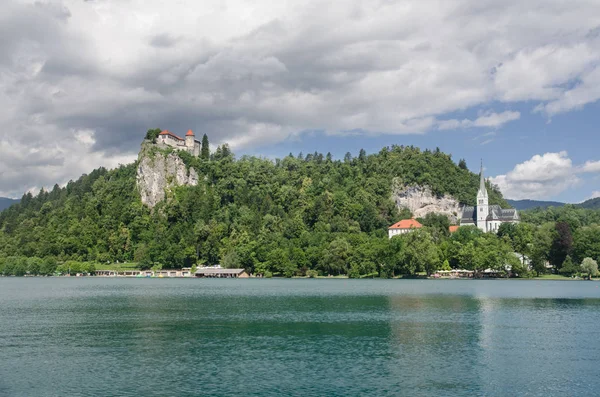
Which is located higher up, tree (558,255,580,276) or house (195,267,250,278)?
tree (558,255,580,276)

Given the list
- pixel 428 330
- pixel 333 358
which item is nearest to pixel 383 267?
pixel 428 330

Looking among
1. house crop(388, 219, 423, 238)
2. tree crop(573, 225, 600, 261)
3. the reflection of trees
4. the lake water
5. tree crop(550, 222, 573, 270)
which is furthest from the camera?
house crop(388, 219, 423, 238)

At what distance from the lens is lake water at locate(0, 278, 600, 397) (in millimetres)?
28812

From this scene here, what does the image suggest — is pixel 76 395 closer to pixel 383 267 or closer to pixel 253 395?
pixel 253 395

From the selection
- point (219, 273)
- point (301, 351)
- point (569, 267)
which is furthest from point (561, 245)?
point (301, 351)

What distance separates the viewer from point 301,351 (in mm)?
37719

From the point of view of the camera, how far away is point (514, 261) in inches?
5399

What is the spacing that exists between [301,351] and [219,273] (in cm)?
13337

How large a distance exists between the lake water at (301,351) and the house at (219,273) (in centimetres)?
10068

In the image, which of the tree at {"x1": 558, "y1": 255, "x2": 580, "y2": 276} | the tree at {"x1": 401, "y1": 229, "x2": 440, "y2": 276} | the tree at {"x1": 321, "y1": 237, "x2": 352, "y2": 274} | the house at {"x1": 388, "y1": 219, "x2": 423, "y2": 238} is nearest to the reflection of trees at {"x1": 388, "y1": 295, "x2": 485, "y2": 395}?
the tree at {"x1": 401, "y1": 229, "x2": 440, "y2": 276}

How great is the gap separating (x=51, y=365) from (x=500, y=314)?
43.3 meters

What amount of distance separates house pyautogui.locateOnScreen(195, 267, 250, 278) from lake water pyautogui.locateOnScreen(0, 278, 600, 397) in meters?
101

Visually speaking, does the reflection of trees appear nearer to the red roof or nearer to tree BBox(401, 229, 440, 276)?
tree BBox(401, 229, 440, 276)

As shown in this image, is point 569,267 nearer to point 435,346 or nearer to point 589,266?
point 589,266
